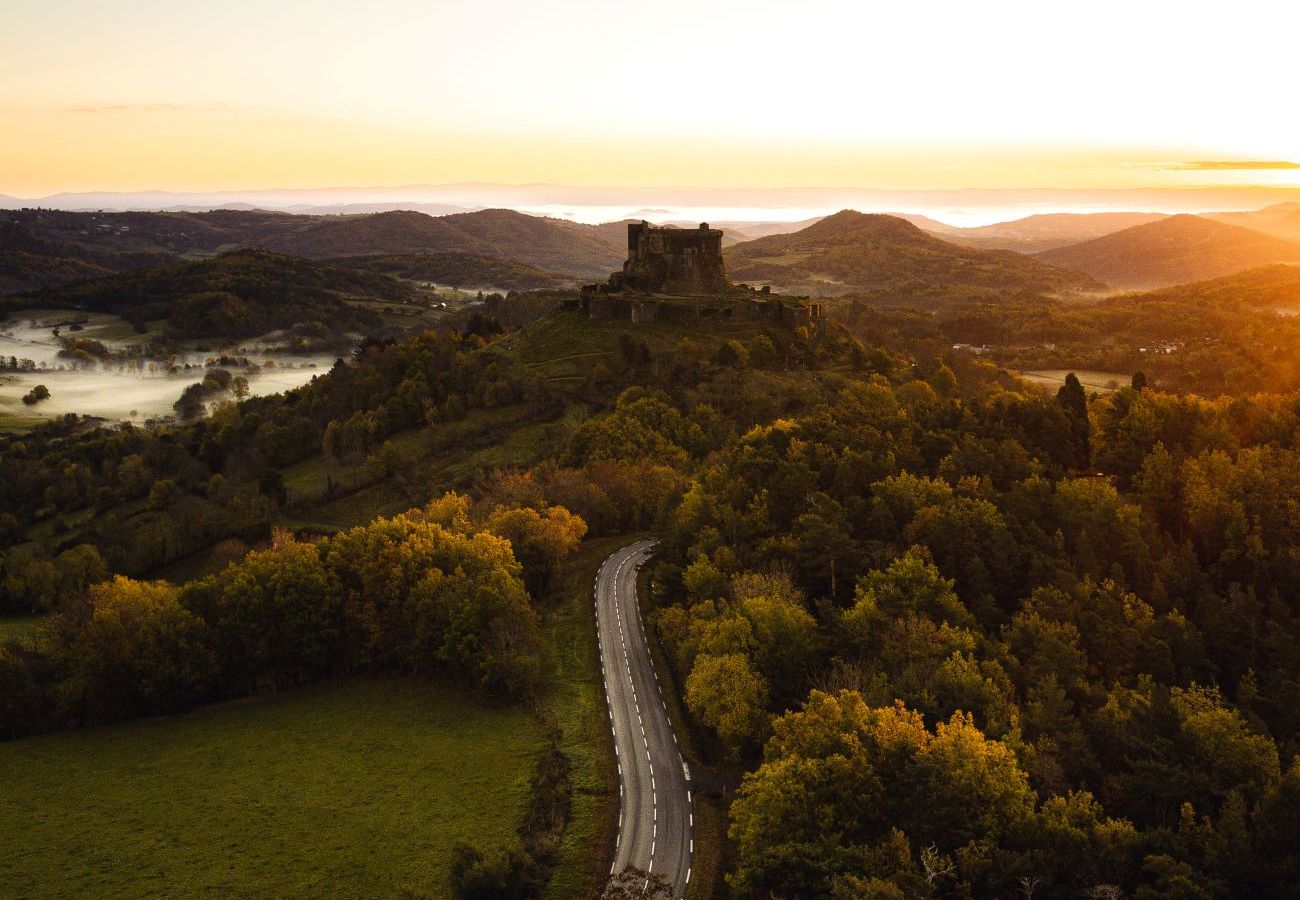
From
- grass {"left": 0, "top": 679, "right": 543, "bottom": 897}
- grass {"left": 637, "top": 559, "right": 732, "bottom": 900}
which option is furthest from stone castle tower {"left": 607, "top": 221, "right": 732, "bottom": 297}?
grass {"left": 0, "top": 679, "right": 543, "bottom": 897}

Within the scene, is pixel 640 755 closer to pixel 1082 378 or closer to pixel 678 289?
pixel 678 289

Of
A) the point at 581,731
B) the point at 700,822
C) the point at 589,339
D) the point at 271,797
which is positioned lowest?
the point at 271,797

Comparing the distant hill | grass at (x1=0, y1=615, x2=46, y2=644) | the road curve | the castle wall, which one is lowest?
grass at (x1=0, y1=615, x2=46, y2=644)

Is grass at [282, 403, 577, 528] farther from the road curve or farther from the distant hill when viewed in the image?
the distant hill

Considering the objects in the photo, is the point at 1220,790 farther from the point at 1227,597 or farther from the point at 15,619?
the point at 15,619

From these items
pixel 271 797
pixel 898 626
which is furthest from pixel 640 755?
pixel 271 797

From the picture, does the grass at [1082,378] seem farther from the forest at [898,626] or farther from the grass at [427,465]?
the grass at [427,465]

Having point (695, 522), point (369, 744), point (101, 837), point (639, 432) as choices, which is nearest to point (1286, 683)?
point (695, 522)
